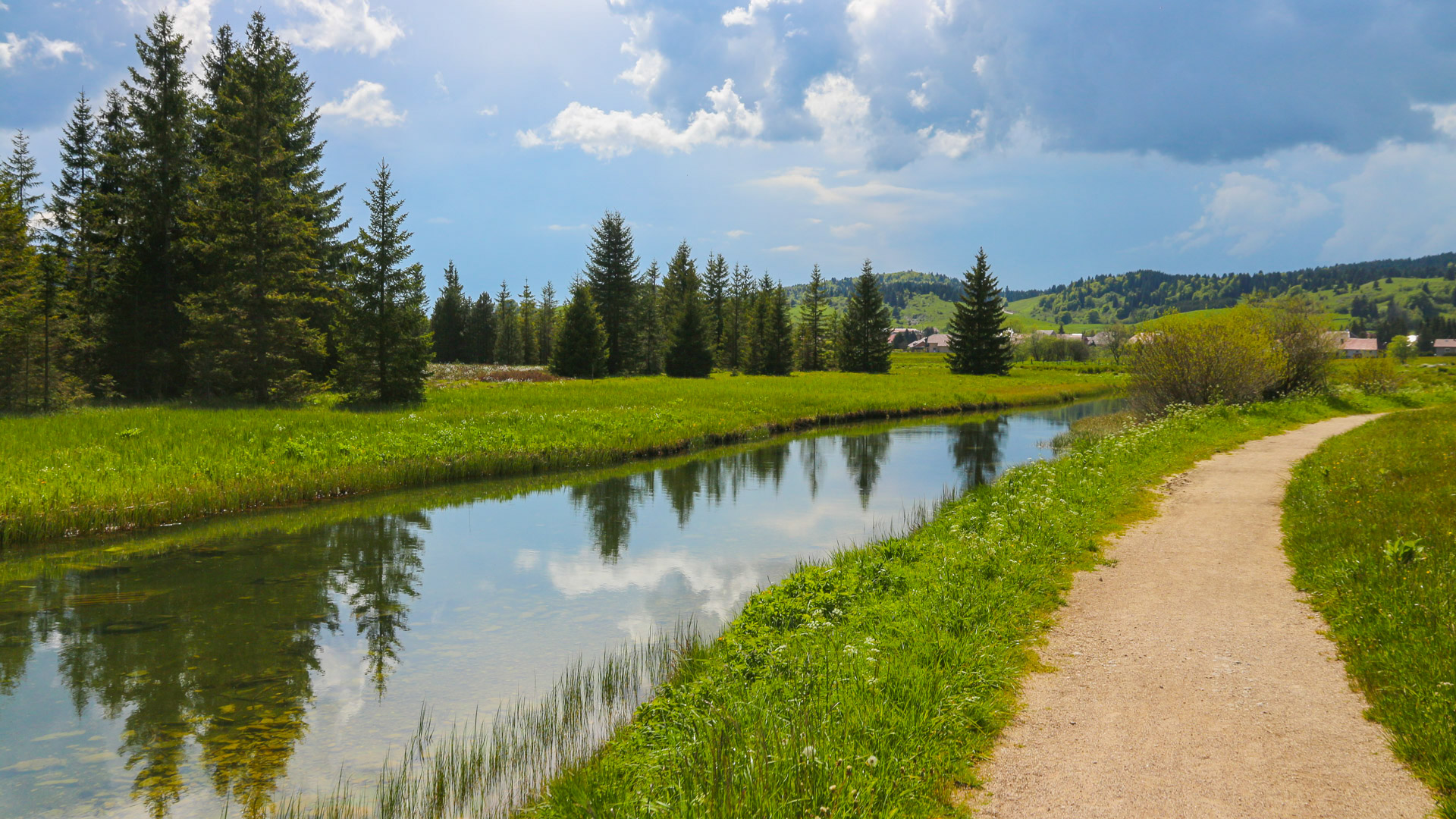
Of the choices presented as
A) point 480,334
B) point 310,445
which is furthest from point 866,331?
point 310,445

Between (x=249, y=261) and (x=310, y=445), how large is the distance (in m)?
15.9

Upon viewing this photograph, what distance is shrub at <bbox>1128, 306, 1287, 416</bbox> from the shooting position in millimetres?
32344

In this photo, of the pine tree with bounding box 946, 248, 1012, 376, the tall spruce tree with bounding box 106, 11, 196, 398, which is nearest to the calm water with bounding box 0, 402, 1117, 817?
the tall spruce tree with bounding box 106, 11, 196, 398

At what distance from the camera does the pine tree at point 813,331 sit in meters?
→ 99.7

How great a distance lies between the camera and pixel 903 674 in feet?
20.5

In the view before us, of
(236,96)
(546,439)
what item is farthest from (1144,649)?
A: (236,96)

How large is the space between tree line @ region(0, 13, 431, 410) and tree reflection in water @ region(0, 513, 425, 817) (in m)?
21.0

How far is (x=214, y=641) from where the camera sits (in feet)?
31.9

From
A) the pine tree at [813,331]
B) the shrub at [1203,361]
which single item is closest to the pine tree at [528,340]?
the pine tree at [813,331]

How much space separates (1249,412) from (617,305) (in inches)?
2036

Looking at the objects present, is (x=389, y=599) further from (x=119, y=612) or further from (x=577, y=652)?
(x=577, y=652)

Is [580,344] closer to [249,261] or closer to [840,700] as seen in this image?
[249,261]

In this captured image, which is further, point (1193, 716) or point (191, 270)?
point (191, 270)

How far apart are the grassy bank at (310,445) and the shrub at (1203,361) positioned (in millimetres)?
14855
